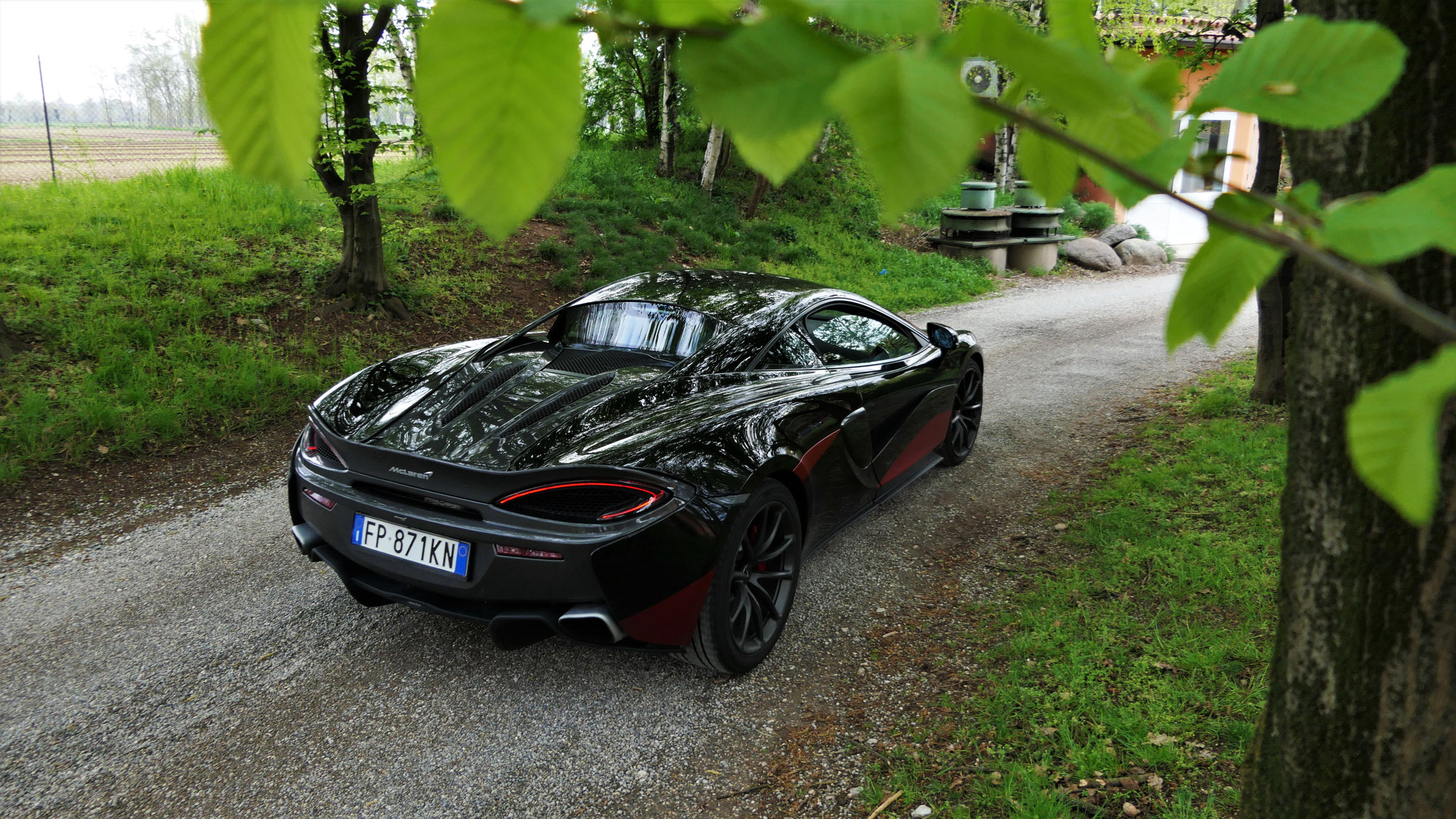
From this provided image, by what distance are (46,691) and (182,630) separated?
1.68 feet

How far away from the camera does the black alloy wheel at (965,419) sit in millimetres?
5605

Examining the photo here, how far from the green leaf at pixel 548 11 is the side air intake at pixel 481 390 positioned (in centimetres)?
306

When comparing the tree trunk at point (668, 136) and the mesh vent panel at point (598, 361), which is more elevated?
the tree trunk at point (668, 136)

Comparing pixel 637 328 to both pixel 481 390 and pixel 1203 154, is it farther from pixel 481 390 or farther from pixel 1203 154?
pixel 1203 154

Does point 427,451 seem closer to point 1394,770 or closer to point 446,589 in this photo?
point 446,589

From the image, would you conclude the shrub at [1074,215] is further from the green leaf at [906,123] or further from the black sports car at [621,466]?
the green leaf at [906,123]

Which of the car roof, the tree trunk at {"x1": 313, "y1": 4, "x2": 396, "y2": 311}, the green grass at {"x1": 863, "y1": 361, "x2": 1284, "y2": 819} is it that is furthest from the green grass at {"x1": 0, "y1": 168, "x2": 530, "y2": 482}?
the green grass at {"x1": 863, "y1": 361, "x2": 1284, "y2": 819}

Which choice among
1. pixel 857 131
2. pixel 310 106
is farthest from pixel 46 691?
pixel 857 131

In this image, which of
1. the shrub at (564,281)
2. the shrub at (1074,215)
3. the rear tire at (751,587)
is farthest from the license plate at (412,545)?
the shrub at (1074,215)

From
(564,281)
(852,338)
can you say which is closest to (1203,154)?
(852,338)

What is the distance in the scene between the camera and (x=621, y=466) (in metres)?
2.88

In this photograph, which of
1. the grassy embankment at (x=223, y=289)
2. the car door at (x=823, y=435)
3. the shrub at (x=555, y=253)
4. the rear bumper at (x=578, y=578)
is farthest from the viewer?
the shrub at (x=555, y=253)

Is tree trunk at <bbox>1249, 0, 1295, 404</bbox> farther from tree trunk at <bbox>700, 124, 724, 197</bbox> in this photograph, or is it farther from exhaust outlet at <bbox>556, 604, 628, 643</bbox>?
tree trunk at <bbox>700, 124, 724, 197</bbox>

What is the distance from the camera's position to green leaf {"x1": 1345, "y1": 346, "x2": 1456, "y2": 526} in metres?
0.42
